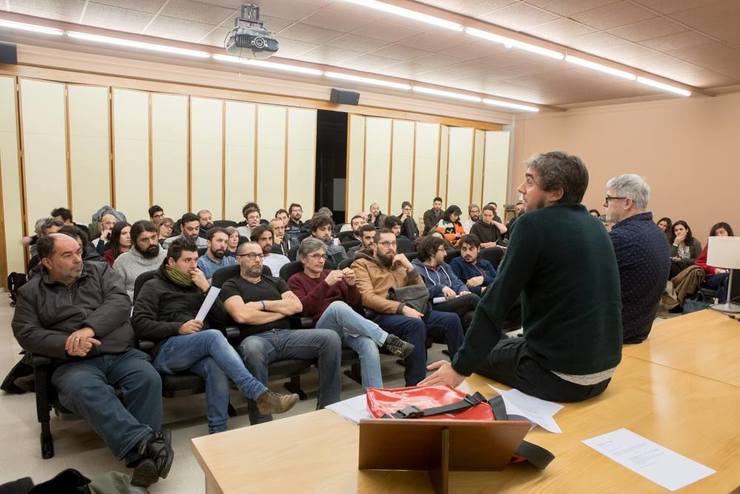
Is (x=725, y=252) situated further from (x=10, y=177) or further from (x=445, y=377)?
(x=10, y=177)

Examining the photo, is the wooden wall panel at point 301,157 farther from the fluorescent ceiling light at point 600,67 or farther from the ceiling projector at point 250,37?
the fluorescent ceiling light at point 600,67

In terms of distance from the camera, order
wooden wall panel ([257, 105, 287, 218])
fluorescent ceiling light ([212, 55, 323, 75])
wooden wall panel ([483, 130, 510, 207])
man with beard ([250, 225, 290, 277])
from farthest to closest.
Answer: wooden wall panel ([483, 130, 510, 207]), wooden wall panel ([257, 105, 287, 218]), fluorescent ceiling light ([212, 55, 323, 75]), man with beard ([250, 225, 290, 277])

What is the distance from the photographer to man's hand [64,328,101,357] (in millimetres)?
2705

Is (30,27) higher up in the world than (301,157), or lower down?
higher up

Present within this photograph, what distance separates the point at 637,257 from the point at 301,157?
7624mm

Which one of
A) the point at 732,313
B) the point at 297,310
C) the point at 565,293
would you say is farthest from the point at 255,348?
the point at 732,313

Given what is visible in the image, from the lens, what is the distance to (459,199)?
11.6 metres

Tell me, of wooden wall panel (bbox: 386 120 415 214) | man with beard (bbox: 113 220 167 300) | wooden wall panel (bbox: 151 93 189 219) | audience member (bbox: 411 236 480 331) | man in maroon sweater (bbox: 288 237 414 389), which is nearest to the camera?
man in maroon sweater (bbox: 288 237 414 389)

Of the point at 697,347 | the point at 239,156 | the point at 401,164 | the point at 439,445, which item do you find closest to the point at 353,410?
the point at 439,445

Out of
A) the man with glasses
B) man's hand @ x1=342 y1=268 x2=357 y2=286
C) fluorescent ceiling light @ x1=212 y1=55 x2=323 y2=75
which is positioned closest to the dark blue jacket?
the man with glasses

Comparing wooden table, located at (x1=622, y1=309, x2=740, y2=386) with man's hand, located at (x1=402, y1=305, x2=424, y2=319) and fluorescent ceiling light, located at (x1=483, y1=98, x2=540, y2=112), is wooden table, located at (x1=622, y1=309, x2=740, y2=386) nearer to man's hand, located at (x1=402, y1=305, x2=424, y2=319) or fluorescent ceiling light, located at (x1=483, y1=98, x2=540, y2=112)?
man's hand, located at (x1=402, y1=305, x2=424, y2=319)

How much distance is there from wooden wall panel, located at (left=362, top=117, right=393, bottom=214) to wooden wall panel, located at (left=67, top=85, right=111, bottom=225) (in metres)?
4.61

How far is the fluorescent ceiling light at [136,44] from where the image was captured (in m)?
6.46

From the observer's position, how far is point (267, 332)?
3.43 meters
